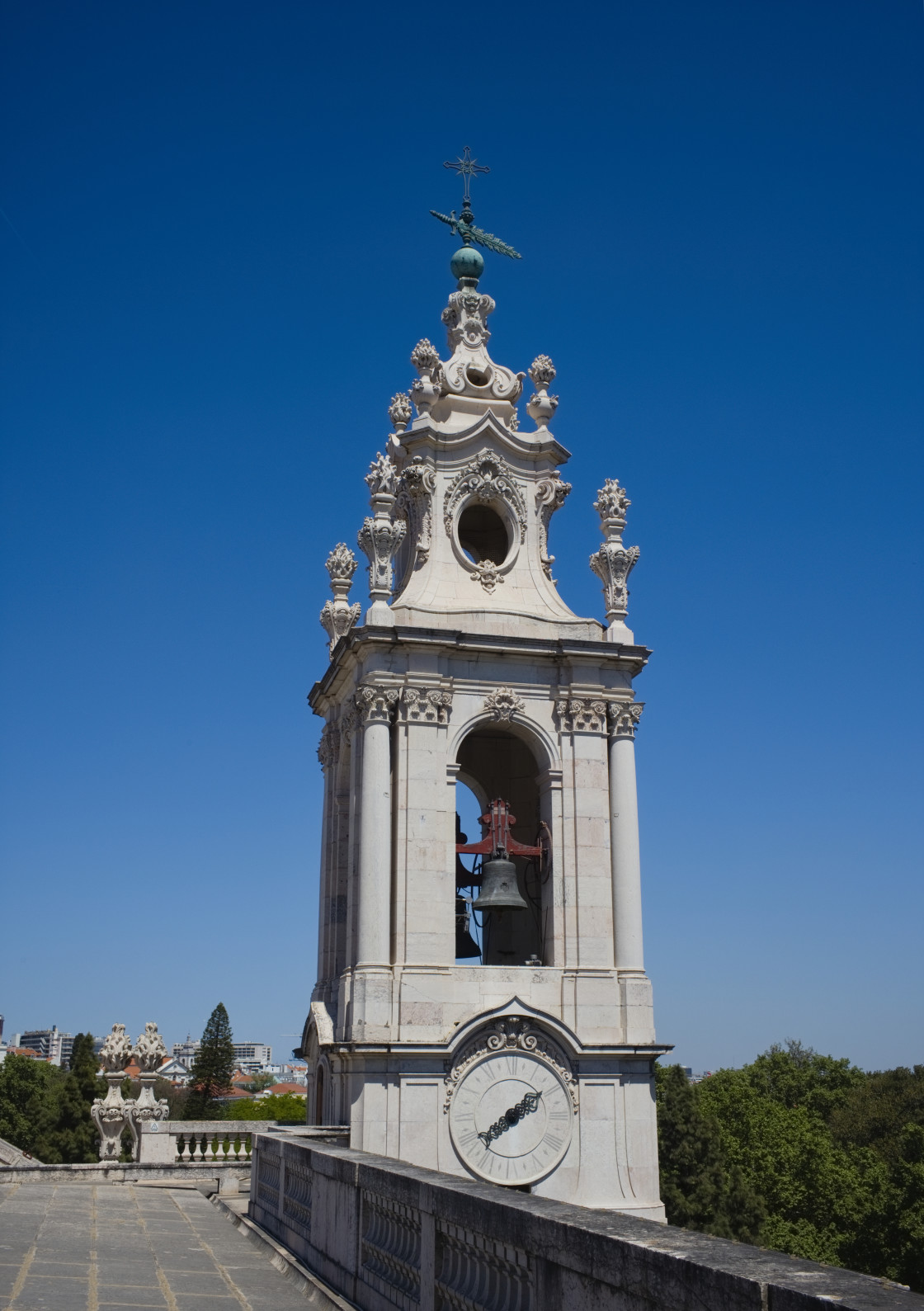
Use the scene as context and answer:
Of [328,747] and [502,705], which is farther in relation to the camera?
[328,747]

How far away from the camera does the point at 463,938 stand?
23359 mm

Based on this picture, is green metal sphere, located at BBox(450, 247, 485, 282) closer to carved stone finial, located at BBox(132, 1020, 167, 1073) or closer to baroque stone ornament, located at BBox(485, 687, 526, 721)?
baroque stone ornament, located at BBox(485, 687, 526, 721)

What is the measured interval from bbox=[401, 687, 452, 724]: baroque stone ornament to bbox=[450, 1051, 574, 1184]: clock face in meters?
Result: 5.74

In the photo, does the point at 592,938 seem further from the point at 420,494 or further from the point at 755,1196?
the point at 755,1196

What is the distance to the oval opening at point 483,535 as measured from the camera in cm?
2691

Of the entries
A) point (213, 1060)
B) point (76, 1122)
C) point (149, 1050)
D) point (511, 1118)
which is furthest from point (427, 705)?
point (213, 1060)

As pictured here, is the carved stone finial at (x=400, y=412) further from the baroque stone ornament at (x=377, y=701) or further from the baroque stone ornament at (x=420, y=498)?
the baroque stone ornament at (x=377, y=701)

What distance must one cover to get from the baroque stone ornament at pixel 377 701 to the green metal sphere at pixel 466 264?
420 inches

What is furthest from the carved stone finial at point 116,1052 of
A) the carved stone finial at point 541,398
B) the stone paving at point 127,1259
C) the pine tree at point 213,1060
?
the pine tree at point 213,1060

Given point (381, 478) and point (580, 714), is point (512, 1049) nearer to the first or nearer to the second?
point (580, 714)

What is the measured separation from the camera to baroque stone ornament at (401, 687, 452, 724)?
22156 millimetres

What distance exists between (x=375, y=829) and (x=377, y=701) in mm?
2209

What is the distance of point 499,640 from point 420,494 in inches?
148

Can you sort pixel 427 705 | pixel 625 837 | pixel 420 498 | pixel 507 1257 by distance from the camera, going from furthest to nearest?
pixel 420 498, pixel 625 837, pixel 427 705, pixel 507 1257
